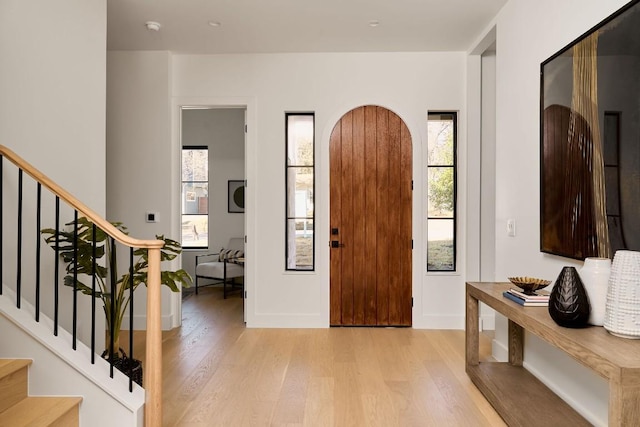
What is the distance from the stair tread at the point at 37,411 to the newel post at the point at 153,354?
33 cm

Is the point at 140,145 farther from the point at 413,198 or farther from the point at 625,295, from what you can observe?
the point at 625,295

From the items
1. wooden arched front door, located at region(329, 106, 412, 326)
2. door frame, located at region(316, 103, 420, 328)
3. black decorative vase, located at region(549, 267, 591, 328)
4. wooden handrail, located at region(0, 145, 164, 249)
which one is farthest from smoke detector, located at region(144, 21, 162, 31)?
black decorative vase, located at region(549, 267, 591, 328)

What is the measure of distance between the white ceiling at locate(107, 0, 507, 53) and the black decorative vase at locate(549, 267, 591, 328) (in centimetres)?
242

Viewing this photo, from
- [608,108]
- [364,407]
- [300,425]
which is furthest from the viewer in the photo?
[364,407]

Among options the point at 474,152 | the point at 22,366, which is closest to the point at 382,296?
the point at 474,152

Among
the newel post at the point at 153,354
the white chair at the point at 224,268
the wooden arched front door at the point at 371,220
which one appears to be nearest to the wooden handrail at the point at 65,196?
the newel post at the point at 153,354

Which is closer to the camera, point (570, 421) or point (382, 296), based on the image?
point (570, 421)

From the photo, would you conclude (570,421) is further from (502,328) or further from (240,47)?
(240,47)

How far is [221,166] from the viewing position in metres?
7.14

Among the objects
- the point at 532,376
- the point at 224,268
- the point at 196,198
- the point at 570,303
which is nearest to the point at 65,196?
the point at 570,303

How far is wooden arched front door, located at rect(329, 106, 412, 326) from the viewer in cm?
454

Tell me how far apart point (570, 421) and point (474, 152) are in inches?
109

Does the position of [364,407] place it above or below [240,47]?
below

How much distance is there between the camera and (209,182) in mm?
7168
